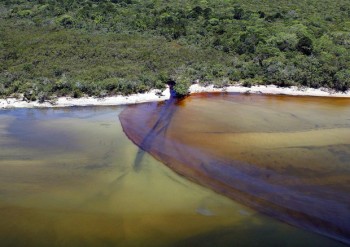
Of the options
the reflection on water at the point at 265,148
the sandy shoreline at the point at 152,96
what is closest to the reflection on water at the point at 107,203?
the reflection on water at the point at 265,148

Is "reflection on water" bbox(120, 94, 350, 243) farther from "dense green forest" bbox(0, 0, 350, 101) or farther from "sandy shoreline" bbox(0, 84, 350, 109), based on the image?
"dense green forest" bbox(0, 0, 350, 101)

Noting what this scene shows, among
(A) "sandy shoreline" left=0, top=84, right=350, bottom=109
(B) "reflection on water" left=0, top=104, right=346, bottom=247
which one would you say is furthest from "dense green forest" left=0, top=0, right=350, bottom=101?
(B) "reflection on water" left=0, top=104, right=346, bottom=247

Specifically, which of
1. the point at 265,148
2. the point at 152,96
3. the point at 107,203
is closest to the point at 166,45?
the point at 152,96

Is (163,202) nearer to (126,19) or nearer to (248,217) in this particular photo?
(248,217)

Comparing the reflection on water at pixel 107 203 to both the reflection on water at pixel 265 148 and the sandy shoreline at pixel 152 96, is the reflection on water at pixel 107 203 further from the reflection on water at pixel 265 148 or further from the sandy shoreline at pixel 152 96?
the sandy shoreline at pixel 152 96

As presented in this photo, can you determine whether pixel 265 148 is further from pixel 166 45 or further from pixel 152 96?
pixel 166 45

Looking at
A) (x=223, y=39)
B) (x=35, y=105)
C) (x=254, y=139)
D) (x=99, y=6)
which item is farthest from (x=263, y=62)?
(x=99, y=6)
